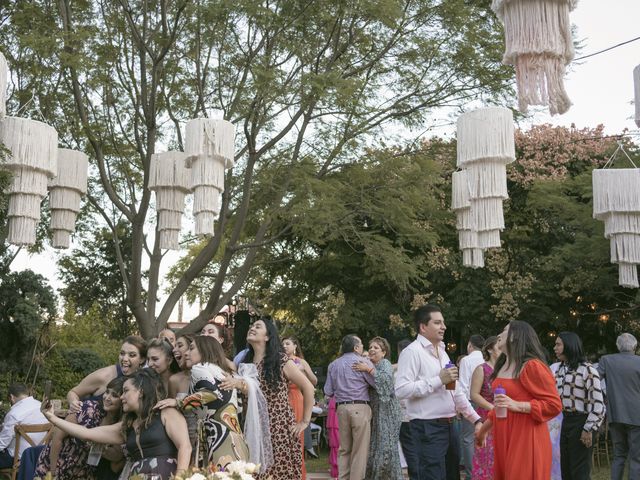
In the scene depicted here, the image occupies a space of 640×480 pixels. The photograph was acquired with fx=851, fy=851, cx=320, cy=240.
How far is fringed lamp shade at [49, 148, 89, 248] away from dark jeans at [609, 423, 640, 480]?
6.79 meters

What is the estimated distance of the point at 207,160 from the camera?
8.98 m

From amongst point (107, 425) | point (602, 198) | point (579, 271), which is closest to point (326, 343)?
point (579, 271)

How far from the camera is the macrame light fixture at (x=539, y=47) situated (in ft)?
12.7

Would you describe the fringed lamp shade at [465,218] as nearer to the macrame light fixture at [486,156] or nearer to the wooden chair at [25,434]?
the macrame light fixture at [486,156]

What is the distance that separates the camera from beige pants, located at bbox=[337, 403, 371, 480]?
9586 mm

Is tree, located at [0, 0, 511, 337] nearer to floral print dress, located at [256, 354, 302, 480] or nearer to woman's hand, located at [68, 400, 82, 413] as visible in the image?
floral print dress, located at [256, 354, 302, 480]

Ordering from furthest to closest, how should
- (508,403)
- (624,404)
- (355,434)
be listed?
(355,434) → (624,404) → (508,403)

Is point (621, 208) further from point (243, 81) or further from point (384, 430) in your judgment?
point (243, 81)

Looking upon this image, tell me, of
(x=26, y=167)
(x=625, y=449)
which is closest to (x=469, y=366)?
(x=625, y=449)

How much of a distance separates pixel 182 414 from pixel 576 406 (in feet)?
14.5

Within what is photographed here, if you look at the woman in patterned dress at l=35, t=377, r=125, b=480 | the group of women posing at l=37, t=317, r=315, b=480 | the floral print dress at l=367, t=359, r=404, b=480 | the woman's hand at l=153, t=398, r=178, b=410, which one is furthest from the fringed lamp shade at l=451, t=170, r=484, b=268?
the woman's hand at l=153, t=398, r=178, b=410

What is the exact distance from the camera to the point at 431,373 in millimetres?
6824

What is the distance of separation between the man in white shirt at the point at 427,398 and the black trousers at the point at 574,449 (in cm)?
177

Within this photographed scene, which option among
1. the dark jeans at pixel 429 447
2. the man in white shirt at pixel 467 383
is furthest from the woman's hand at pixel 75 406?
the man in white shirt at pixel 467 383
